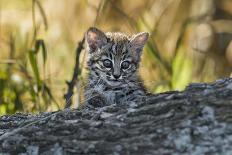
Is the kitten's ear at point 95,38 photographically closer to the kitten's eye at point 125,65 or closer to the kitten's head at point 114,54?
the kitten's head at point 114,54

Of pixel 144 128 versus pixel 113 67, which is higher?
pixel 113 67

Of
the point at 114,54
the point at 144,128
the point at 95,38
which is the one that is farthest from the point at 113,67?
the point at 144,128

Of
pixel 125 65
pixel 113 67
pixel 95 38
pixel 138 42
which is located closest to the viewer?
pixel 113 67

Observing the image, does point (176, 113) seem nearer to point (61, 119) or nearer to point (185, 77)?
point (61, 119)

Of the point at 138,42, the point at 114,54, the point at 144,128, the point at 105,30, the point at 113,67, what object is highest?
the point at 105,30

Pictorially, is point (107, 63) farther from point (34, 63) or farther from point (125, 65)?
point (34, 63)

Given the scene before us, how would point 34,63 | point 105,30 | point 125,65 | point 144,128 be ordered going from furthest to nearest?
point 105,30 < point 34,63 < point 125,65 < point 144,128

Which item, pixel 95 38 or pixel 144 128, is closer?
pixel 144 128
